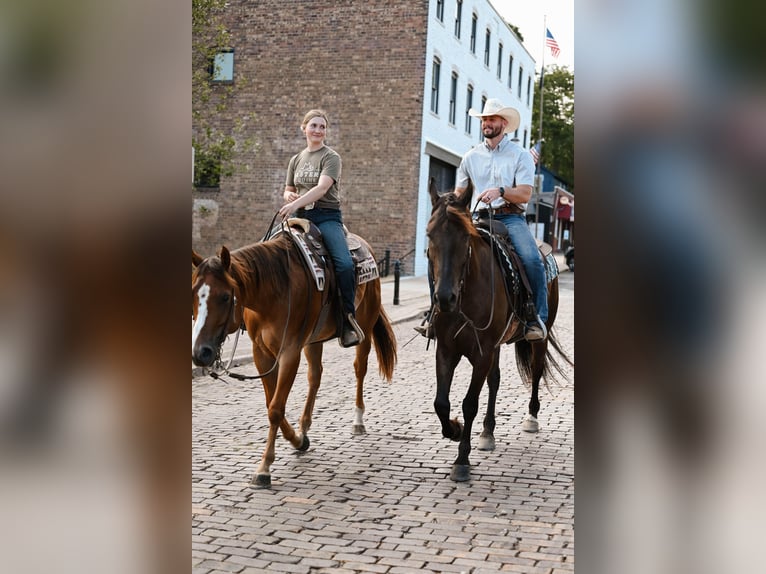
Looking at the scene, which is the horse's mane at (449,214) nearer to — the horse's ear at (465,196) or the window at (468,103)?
the horse's ear at (465,196)

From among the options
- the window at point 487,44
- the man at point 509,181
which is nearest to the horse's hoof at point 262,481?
the man at point 509,181

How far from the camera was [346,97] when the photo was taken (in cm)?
2606

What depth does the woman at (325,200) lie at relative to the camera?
21.1 feet

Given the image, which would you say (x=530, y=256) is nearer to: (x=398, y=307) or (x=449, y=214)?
(x=449, y=214)

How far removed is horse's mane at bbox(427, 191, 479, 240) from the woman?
3.47ft

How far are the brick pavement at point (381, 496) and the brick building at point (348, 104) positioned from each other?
58.0 ft

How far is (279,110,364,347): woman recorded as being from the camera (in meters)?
6.43

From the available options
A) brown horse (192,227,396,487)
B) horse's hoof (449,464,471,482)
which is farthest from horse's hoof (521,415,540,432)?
brown horse (192,227,396,487)
